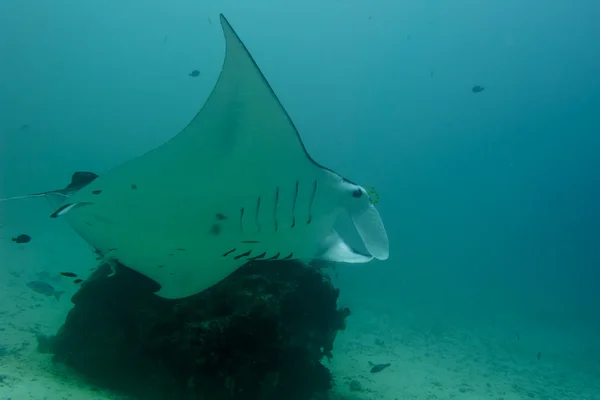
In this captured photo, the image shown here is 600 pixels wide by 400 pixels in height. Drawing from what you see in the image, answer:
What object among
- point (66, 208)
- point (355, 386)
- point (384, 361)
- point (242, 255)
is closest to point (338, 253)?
point (242, 255)

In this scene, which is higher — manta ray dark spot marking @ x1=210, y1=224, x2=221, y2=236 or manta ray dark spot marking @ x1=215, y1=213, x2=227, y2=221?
manta ray dark spot marking @ x1=215, y1=213, x2=227, y2=221

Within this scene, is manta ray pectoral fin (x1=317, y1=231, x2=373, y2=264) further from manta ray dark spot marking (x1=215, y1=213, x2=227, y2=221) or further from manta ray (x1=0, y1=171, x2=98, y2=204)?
manta ray (x1=0, y1=171, x2=98, y2=204)

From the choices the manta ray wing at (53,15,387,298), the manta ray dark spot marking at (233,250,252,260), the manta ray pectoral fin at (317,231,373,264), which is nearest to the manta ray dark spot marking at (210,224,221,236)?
the manta ray wing at (53,15,387,298)

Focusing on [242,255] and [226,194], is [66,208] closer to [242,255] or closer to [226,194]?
[226,194]

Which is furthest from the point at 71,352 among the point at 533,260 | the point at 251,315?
the point at 533,260

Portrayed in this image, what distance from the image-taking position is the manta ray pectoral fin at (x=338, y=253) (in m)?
2.70

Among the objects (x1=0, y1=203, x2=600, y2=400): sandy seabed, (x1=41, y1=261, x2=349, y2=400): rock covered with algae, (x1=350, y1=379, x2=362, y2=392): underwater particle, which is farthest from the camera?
(x1=350, y1=379, x2=362, y2=392): underwater particle

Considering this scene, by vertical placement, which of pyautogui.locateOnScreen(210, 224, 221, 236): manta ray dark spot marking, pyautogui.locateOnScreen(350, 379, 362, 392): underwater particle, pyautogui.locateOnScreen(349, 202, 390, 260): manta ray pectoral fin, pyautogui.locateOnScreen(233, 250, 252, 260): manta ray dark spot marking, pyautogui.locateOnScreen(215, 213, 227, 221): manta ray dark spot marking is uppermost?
pyautogui.locateOnScreen(349, 202, 390, 260): manta ray pectoral fin

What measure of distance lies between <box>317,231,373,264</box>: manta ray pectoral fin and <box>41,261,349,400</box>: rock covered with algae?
230cm

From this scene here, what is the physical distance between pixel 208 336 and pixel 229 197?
255 cm

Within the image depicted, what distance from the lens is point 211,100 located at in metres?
2.27

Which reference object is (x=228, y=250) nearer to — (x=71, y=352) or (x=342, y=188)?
(x=342, y=188)

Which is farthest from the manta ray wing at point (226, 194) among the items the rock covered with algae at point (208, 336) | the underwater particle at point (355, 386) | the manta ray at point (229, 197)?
the underwater particle at point (355, 386)

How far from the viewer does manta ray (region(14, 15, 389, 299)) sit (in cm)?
234
